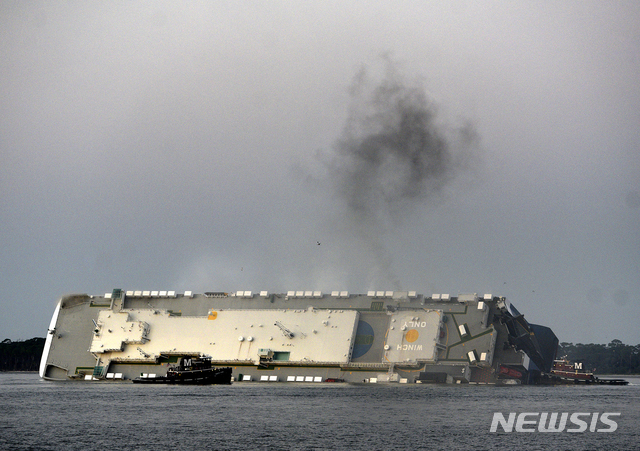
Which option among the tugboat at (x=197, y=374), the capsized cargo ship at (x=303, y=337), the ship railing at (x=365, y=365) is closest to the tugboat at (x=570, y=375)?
the capsized cargo ship at (x=303, y=337)

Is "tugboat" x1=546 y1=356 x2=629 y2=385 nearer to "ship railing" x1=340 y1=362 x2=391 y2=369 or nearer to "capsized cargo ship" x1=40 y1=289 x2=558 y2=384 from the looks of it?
"capsized cargo ship" x1=40 y1=289 x2=558 y2=384

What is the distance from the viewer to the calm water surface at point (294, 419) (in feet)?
126

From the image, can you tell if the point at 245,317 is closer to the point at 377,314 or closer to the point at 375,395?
the point at 377,314

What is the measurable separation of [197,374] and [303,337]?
506 inches

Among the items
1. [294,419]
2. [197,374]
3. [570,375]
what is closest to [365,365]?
[197,374]

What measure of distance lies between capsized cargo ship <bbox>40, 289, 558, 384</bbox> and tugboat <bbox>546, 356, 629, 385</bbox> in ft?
7.64

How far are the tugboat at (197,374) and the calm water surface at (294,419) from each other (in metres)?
7.71

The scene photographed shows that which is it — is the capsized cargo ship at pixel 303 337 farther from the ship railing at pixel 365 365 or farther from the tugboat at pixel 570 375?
the tugboat at pixel 570 375

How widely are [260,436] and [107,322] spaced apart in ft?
185

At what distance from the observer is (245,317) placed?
87.9 metres

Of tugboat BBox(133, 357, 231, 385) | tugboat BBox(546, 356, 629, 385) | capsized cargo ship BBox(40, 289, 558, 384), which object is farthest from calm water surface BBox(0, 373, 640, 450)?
tugboat BBox(546, 356, 629, 385)

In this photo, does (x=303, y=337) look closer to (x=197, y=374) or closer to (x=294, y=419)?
(x=197, y=374)

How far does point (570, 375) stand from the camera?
9769 centimetres

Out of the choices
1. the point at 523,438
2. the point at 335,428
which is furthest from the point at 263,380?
the point at 523,438
